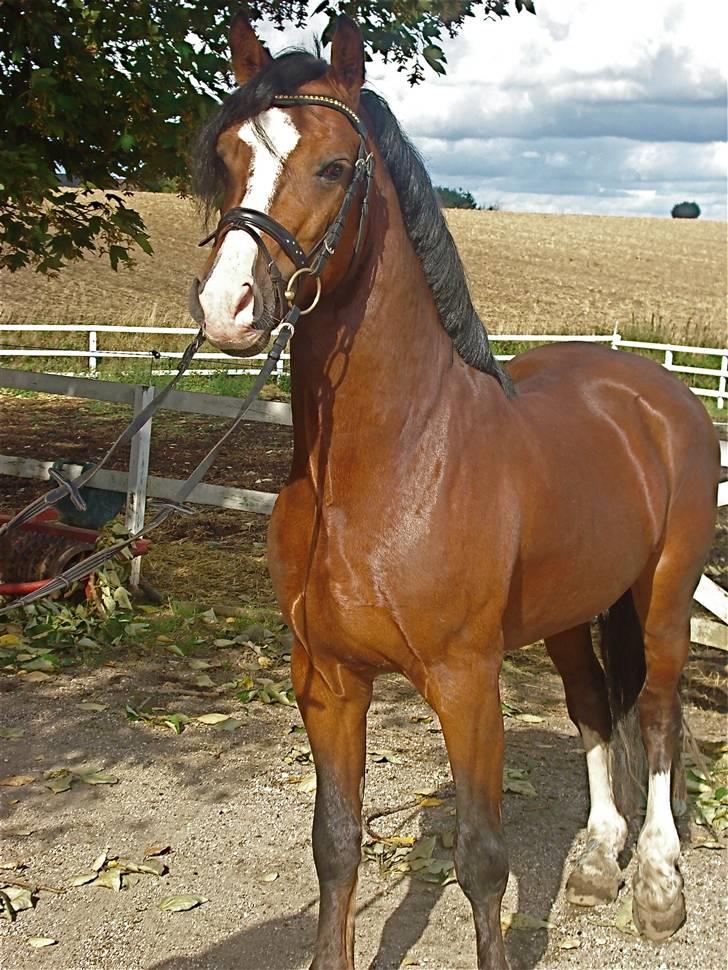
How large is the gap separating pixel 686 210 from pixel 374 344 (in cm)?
8870

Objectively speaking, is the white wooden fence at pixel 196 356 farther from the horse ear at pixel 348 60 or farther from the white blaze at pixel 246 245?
the white blaze at pixel 246 245

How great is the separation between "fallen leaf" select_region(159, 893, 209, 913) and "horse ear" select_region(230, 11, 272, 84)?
2.68 meters

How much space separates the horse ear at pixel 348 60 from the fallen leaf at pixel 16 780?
329 cm

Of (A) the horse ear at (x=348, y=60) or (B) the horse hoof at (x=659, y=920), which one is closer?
Result: (A) the horse ear at (x=348, y=60)

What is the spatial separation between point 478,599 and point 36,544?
4613 millimetres

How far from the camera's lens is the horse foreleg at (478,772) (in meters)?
2.81

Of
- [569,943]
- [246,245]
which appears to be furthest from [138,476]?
[246,245]

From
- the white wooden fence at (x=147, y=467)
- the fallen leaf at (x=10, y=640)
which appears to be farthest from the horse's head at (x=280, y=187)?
the fallen leaf at (x=10, y=640)

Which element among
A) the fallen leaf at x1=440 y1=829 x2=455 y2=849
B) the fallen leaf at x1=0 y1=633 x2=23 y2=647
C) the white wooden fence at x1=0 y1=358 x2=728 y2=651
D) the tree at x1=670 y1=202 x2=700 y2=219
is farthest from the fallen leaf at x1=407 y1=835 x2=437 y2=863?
the tree at x1=670 y1=202 x2=700 y2=219

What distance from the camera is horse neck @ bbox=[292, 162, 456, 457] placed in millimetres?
2750

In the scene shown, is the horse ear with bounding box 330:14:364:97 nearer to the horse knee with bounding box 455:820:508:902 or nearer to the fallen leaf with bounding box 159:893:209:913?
the horse knee with bounding box 455:820:508:902

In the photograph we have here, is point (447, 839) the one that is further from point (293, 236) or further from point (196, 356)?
point (196, 356)

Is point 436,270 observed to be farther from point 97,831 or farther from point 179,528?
point 179,528

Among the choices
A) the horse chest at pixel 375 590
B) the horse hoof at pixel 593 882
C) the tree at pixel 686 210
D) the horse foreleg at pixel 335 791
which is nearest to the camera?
the horse chest at pixel 375 590
